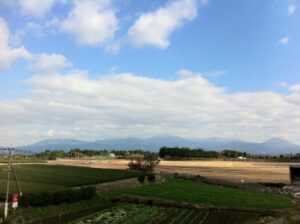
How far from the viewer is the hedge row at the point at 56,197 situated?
1476 inches

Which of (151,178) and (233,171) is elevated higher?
(233,171)

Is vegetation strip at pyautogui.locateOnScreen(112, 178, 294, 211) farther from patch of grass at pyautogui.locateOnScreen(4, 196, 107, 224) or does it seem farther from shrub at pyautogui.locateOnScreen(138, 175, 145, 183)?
shrub at pyautogui.locateOnScreen(138, 175, 145, 183)

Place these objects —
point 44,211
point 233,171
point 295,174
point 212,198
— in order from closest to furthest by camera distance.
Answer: point 44,211 < point 212,198 < point 295,174 < point 233,171

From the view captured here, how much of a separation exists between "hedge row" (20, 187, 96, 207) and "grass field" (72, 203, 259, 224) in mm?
3619

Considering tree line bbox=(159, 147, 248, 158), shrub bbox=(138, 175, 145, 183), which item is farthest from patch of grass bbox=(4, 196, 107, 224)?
tree line bbox=(159, 147, 248, 158)

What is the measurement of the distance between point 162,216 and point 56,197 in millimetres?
9930

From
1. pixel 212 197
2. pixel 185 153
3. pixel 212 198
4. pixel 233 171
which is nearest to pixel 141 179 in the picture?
pixel 212 197

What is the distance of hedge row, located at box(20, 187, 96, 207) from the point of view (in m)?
37.5

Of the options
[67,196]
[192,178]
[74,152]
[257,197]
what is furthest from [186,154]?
[67,196]

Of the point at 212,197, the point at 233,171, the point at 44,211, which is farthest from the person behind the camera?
the point at 233,171

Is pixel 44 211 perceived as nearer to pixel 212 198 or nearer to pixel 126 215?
pixel 126 215

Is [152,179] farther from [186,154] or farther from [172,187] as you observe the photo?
[186,154]

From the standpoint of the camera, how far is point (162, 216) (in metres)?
37.9

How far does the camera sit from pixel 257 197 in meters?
50.7
